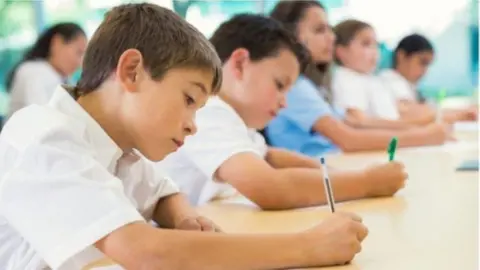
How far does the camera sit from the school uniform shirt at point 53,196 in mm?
736

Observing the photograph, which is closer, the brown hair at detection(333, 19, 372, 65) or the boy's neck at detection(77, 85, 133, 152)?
the boy's neck at detection(77, 85, 133, 152)

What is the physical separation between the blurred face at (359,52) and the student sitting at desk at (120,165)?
1800 millimetres

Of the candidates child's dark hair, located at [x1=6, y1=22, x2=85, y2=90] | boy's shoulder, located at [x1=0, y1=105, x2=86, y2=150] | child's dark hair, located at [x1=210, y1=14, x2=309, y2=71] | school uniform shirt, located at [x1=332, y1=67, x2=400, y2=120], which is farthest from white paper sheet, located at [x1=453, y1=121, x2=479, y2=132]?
boy's shoulder, located at [x1=0, y1=105, x2=86, y2=150]

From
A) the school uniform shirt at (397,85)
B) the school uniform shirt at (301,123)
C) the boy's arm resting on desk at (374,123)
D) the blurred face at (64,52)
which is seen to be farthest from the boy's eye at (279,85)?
the blurred face at (64,52)

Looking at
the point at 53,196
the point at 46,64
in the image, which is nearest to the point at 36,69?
the point at 46,64

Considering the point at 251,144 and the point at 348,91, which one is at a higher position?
the point at 251,144

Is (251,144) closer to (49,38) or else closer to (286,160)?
(286,160)

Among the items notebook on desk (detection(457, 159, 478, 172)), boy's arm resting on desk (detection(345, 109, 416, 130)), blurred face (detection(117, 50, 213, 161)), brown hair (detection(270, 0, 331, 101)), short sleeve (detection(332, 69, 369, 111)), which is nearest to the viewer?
blurred face (detection(117, 50, 213, 161))

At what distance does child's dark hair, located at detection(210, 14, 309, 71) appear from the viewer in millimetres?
1415

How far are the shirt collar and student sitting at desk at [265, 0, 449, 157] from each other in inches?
41.7

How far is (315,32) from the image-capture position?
2.14 m

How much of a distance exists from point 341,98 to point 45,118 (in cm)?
179

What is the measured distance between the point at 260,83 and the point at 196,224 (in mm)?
441

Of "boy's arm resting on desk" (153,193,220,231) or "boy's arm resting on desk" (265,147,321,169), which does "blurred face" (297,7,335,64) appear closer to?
"boy's arm resting on desk" (265,147,321,169)
